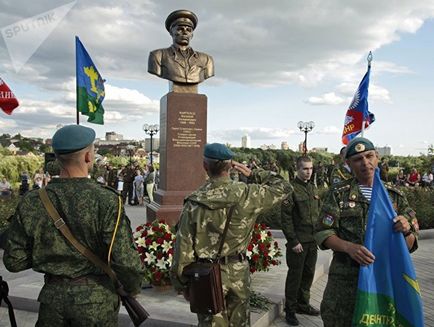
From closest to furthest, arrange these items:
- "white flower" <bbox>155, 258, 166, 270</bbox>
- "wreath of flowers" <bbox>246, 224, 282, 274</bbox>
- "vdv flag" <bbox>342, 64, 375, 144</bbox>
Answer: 1. "white flower" <bbox>155, 258, 166, 270</bbox>
2. "wreath of flowers" <bbox>246, 224, 282, 274</bbox>
3. "vdv flag" <bbox>342, 64, 375, 144</bbox>

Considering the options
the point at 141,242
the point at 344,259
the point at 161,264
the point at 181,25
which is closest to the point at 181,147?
the point at 181,25

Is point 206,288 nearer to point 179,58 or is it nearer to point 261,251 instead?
point 261,251

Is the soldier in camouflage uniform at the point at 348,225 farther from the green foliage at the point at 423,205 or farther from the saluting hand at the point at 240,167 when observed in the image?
the green foliage at the point at 423,205

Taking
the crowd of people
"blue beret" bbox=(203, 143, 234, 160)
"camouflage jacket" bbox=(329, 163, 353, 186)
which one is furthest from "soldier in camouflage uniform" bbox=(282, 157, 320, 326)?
"blue beret" bbox=(203, 143, 234, 160)

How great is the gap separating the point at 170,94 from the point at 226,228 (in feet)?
15.7

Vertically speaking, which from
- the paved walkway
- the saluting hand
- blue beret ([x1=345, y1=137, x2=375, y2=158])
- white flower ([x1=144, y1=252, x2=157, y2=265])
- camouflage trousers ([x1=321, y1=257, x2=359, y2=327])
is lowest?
the paved walkway

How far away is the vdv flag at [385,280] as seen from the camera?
2.65 metres

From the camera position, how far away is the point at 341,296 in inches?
113

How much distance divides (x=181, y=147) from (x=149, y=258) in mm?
2554

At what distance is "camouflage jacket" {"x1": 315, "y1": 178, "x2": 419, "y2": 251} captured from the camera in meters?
2.91

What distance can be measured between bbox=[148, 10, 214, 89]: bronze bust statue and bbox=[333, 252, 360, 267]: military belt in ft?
17.3

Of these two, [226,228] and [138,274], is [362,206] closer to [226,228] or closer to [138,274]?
[226,228]

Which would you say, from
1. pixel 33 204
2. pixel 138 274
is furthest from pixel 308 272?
pixel 33 204

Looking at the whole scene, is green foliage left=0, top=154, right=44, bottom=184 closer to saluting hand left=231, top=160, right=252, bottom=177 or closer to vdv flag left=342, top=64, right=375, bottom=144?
vdv flag left=342, top=64, right=375, bottom=144
